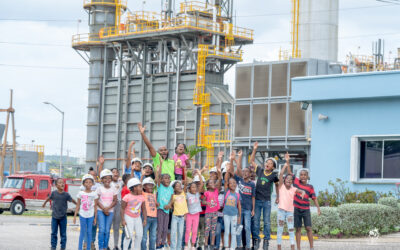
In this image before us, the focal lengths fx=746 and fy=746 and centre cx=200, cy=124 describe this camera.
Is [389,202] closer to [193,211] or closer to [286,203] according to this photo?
[286,203]

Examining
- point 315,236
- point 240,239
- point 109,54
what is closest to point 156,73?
point 109,54

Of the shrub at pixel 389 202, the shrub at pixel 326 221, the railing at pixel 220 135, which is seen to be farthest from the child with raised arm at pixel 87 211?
the railing at pixel 220 135

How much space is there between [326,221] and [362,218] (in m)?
1.02

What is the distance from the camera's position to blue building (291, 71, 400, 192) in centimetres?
2480

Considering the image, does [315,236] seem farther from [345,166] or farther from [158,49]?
[158,49]

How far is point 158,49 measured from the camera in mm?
57406

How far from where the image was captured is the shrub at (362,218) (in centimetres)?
2044

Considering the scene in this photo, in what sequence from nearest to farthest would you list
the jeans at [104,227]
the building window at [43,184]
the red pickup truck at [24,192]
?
the jeans at [104,227]
the red pickup truck at [24,192]
the building window at [43,184]

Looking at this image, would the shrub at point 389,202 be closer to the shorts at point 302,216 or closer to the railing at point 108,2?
the shorts at point 302,216

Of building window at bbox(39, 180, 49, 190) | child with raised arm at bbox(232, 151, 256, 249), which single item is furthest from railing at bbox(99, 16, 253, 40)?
child with raised arm at bbox(232, 151, 256, 249)

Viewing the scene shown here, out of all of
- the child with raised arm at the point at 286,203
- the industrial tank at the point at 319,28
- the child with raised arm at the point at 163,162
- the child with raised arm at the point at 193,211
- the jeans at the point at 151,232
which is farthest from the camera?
the industrial tank at the point at 319,28

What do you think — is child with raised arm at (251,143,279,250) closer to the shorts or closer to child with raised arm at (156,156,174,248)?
the shorts

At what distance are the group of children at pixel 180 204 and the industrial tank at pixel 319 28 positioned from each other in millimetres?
29410

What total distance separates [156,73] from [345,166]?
33.7 metres
